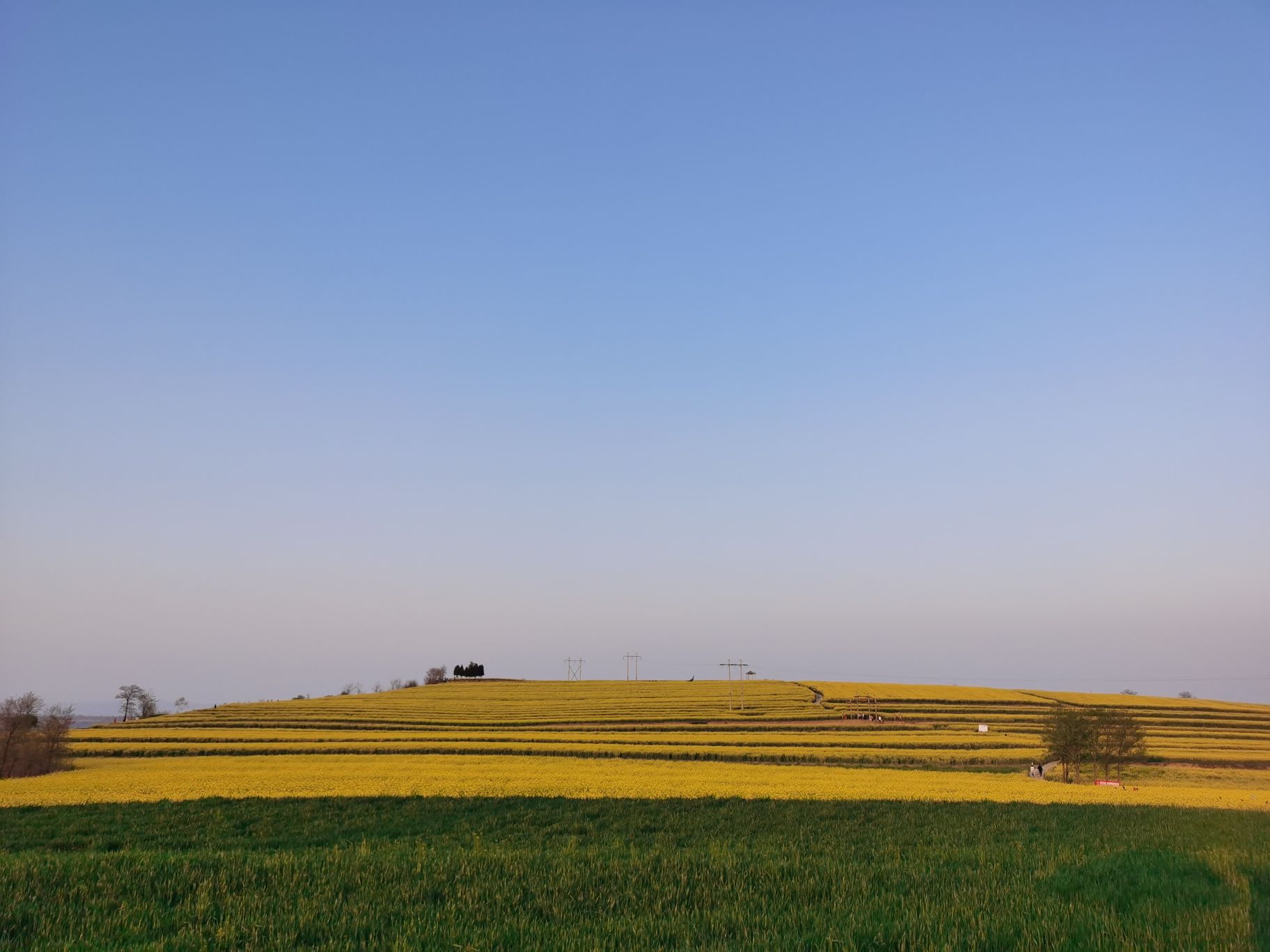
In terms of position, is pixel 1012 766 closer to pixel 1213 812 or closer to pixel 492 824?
pixel 1213 812

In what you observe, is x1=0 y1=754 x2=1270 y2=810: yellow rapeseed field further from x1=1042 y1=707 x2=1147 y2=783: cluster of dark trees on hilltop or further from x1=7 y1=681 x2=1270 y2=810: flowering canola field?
x1=1042 y1=707 x2=1147 y2=783: cluster of dark trees on hilltop

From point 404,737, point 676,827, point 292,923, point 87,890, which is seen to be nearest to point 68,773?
point 404,737

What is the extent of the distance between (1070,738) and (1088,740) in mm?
1059

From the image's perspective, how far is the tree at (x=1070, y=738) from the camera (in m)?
51.1

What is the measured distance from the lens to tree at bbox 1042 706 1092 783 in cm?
5109

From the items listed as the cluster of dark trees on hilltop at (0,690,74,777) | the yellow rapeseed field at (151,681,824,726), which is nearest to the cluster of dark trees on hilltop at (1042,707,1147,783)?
the yellow rapeseed field at (151,681,824,726)

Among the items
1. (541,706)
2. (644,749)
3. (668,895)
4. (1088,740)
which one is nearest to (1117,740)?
(1088,740)

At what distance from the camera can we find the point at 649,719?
82.8 meters

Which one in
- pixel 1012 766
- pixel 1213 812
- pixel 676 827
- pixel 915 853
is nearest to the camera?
pixel 915 853

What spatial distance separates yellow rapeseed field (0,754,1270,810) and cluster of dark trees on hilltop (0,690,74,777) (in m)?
2.69

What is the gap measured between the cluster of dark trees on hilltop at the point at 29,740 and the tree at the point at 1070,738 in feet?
209

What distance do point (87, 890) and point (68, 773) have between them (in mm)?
42571

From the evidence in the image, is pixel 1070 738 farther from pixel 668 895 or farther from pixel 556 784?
pixel 668 895

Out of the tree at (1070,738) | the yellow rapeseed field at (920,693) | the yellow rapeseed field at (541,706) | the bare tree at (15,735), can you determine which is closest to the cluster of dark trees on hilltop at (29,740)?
the bare tree at (15,735)
